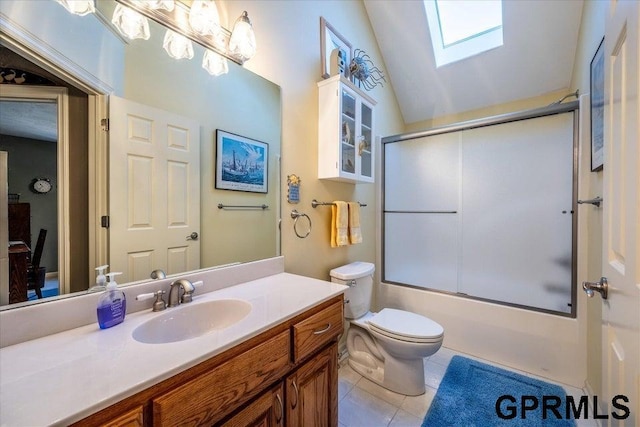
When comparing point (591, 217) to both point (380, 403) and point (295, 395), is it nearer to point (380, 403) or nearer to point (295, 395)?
point (380, 403)

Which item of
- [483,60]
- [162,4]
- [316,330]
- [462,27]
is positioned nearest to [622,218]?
[316,330]

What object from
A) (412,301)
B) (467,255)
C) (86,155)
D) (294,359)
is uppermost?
(86,155)

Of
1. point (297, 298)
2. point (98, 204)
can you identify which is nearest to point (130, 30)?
point (98, 204)

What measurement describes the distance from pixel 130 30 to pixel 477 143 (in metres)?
2.40

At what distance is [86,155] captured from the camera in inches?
36.0

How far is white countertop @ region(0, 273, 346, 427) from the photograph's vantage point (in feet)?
1.58

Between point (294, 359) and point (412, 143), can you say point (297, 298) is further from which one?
point (412, 143)

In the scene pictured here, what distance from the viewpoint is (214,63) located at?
4.22 ft

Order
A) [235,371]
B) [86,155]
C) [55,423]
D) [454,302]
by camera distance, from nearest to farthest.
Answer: [55,423], [235,371], [86,155], [454,302]

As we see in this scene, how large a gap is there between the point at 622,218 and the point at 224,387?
1.20 meters

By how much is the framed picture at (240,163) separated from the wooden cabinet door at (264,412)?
3.07 ft

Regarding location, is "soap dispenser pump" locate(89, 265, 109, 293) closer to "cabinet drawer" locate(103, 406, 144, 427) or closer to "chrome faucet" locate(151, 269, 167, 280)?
"chrome faucet" locate(151, 269, 167, 280)

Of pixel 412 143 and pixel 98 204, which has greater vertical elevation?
pixel 412 143

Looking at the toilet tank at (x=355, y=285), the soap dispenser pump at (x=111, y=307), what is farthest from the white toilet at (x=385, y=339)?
the soap dispenser pump at (x=111, y=307)
